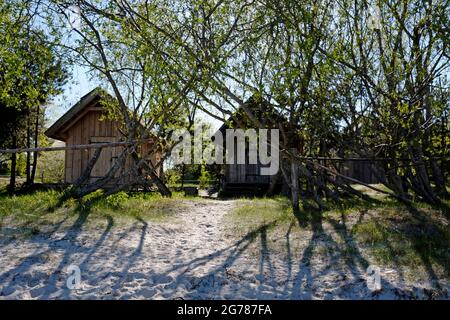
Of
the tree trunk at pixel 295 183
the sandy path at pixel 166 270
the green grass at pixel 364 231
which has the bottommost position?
the sandy path at pixel 166 270

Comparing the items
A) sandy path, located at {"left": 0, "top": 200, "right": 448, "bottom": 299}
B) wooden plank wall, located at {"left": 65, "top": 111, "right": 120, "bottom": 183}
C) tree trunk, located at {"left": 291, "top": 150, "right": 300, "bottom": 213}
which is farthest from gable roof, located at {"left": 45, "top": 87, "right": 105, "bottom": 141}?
sandy path, located at {"left": 0, "top": 200, "right": 448, "bottom": 299}

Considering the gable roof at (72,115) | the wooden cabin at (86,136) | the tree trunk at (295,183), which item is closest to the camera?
the tree trunk at (295,183)

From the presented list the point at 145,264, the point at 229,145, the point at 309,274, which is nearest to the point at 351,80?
the point at 309,274

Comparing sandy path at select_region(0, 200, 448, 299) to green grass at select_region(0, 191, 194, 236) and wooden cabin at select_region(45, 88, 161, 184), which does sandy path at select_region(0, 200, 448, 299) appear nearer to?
green grass at select_region(0, 191, 194, 236)

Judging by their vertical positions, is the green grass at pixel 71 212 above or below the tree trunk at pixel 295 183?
below

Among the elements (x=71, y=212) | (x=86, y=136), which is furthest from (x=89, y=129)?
(x=71, y=212)

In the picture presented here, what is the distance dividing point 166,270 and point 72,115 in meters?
13.7

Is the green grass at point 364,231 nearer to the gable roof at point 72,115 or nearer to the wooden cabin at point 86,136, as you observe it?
the gable roof at point 72,115

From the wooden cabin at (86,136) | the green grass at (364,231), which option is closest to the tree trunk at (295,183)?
the green grass at (364,231)

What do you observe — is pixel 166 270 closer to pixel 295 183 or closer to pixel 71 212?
pixel 71 212

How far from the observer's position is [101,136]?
18328 millimetres

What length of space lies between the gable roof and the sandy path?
35.6ft

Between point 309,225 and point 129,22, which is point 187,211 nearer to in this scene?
point 309,225

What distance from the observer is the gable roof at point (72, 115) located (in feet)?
55.1
